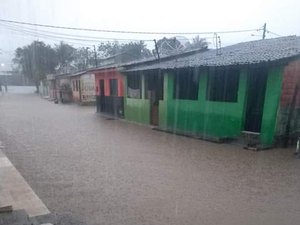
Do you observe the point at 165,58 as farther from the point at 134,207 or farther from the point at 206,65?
the point at 134,207

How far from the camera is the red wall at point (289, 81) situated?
9727mm

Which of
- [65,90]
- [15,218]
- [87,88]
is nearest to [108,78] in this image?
[87,88]

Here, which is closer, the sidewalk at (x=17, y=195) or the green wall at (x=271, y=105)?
the sidewalk at (x=17, y=195)

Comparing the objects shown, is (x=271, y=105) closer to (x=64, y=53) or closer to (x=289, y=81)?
(x=289, y=81)

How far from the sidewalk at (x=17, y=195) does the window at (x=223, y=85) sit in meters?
7.63

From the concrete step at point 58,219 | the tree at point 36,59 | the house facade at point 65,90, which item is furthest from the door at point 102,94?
the tree at point 36,59

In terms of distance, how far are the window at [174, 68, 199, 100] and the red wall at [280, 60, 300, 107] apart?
12.0 feet

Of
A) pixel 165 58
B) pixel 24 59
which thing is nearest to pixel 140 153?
pixel 165 58

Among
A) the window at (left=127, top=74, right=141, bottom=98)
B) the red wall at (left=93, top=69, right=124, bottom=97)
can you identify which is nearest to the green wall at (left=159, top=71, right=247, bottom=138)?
the window at (left=127, top=74, right=141, bottom=98)

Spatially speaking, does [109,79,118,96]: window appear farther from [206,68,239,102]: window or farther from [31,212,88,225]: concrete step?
[31,212,88,225]: concrete step

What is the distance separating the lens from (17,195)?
5.82m

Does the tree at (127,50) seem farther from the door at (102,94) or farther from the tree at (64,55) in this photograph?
the door at (102,94)

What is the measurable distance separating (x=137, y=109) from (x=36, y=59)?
42404 mm

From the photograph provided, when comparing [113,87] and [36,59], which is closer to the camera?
[113,87]
